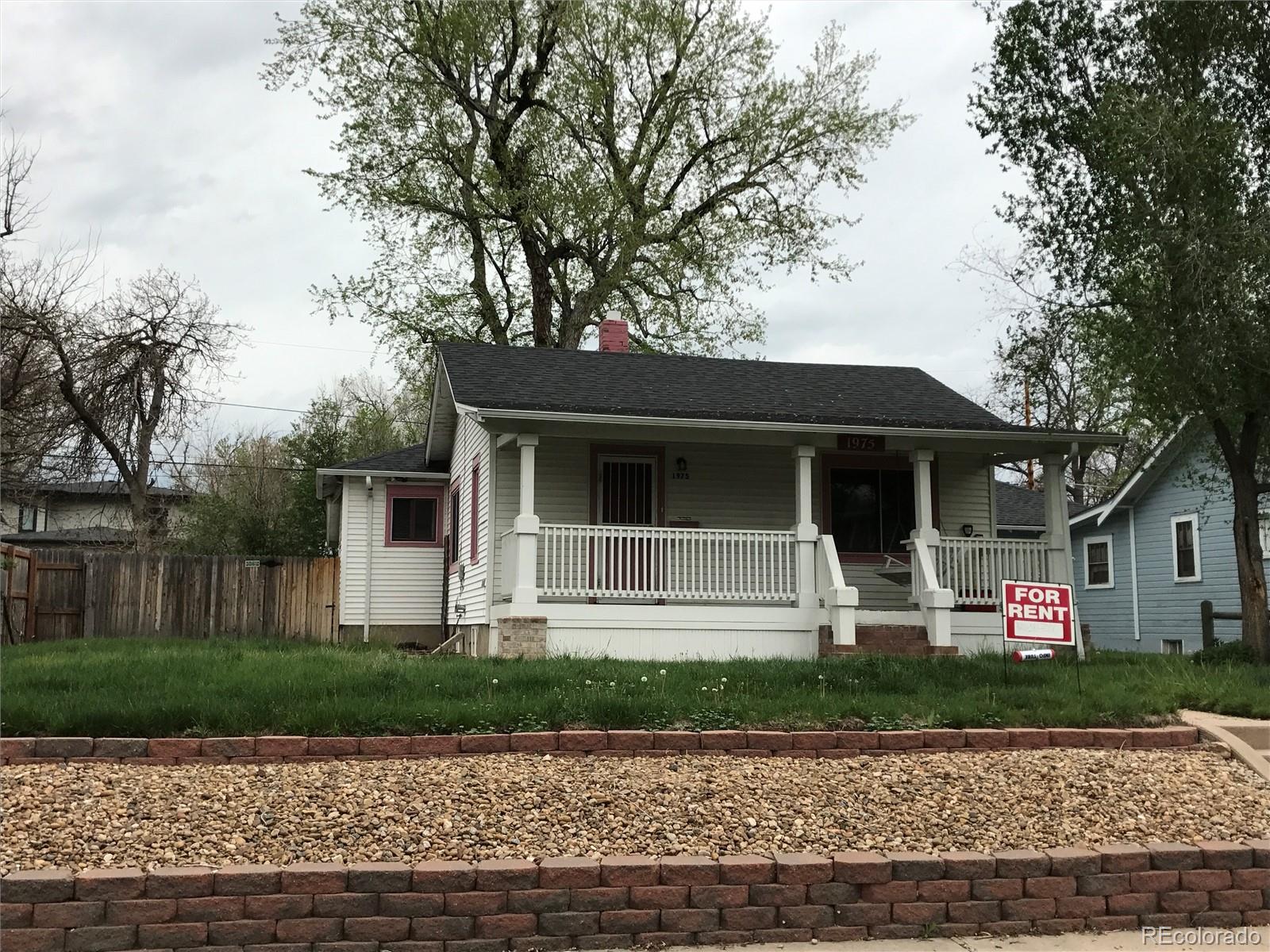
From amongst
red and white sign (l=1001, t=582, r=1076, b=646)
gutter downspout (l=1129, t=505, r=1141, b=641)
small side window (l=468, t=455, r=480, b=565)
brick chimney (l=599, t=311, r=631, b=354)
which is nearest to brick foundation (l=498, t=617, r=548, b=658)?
small side window (l=468, t=455, r=480, b=565)

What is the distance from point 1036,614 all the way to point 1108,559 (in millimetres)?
16903

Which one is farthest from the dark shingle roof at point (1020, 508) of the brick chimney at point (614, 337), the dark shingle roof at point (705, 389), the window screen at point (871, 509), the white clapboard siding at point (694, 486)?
the white clapboard siding at point (694, 486)

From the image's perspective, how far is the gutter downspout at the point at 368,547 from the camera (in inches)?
722

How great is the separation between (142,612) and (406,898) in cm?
1490

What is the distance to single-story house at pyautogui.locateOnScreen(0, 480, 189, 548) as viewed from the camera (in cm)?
3284

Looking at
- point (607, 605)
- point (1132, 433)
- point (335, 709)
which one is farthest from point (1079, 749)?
point (1132, 433)

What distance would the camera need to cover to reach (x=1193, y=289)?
1160 centimetres

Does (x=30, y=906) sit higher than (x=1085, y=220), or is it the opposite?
(x=1085, y=220)

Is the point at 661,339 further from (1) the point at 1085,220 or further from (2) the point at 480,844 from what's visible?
(2) the point at 480,844

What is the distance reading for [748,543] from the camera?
13.4m

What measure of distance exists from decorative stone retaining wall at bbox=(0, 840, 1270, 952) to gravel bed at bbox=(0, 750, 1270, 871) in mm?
212

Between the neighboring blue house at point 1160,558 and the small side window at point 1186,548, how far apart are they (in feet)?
0.05

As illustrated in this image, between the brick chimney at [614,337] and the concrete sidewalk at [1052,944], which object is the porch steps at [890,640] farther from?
the brick chimney at [614,337]

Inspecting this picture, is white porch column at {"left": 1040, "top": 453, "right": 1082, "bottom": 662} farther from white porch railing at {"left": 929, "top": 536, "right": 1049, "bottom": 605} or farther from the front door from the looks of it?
the front door
